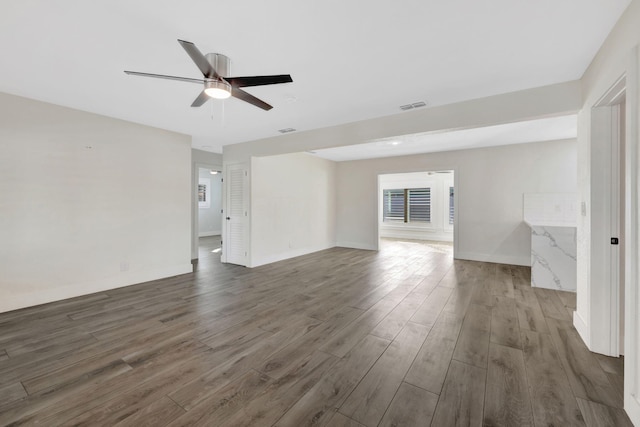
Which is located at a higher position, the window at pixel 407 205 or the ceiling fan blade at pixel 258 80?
the ceiling fan blade at pixel 258 80

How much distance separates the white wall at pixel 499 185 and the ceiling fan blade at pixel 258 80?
541cm

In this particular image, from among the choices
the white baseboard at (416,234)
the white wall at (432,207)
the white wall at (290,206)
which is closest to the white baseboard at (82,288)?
the white wall at (290,206)

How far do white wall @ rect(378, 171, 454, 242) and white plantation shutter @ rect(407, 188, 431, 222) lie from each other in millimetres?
155

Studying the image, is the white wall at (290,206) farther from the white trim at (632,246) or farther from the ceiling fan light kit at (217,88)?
the white trim at (632,246)

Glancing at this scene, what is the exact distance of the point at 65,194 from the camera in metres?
3.58

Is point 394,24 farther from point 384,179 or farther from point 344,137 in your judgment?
point 384,179

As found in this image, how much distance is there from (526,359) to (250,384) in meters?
2.24

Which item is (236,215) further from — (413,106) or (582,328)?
(582,328)

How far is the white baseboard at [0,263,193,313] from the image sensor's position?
322 cm

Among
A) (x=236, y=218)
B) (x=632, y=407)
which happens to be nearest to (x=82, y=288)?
(x=236, y=218)

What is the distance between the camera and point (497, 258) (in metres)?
5.83

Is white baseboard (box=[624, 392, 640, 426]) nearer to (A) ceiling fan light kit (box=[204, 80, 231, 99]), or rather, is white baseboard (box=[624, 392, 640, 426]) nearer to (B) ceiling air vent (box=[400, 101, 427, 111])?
(B) ceiling air vent (box=[400, 101, 427, 111])

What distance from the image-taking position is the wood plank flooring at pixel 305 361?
5.32 ft

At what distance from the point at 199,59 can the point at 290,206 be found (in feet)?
15.5
